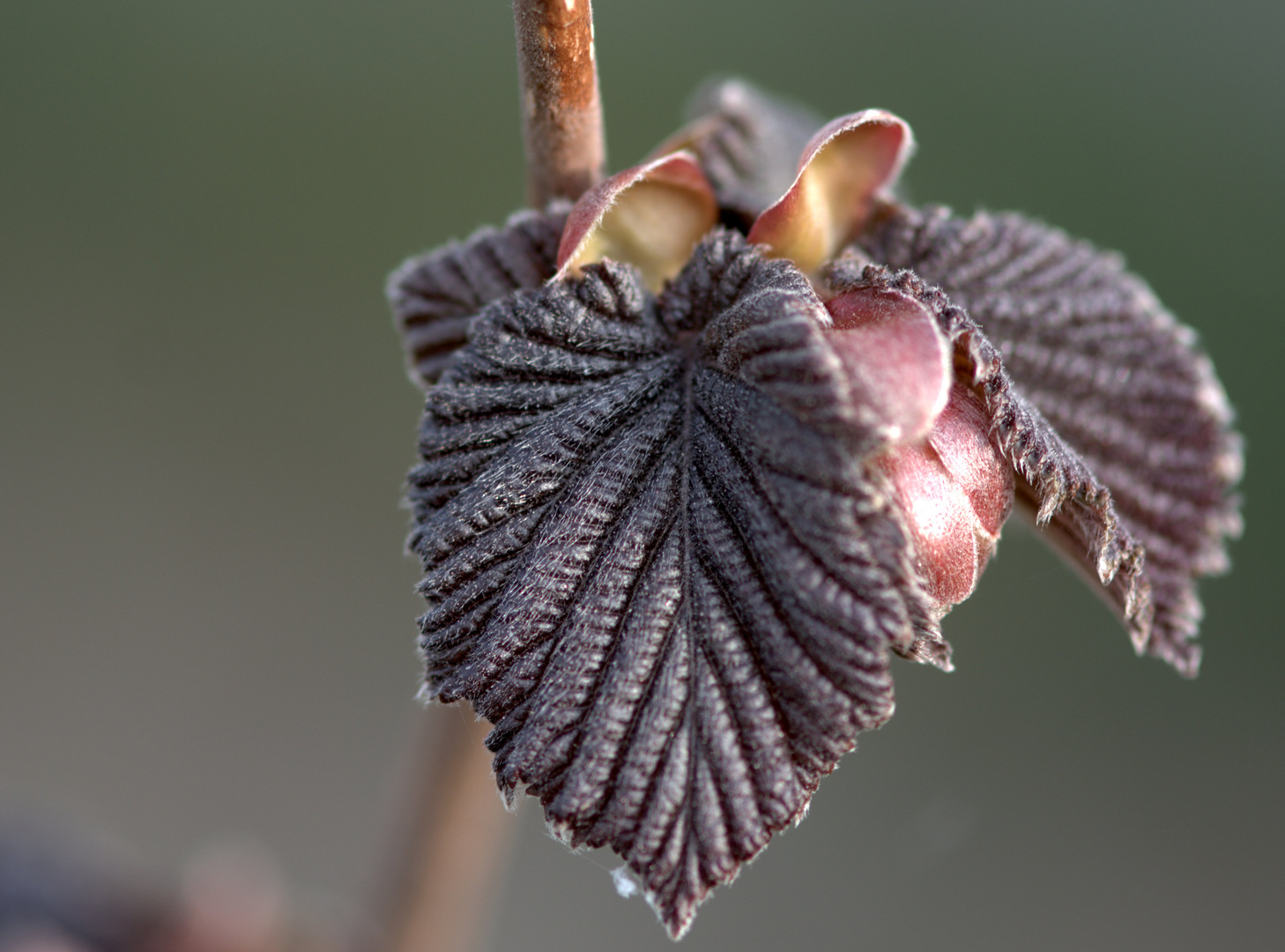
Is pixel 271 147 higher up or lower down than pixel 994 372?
lower down

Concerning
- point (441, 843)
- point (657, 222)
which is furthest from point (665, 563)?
point (441, 843)

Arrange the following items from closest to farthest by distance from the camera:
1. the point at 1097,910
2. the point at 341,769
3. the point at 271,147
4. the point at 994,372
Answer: the point at 994,372 → the point at 1097,910 → the point at 341,769 → the point at 271,147

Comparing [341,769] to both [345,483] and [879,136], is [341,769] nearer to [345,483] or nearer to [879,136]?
[345,483]

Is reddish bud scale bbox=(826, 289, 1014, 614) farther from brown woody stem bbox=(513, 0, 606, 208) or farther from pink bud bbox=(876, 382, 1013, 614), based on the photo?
brown woody stem bbox=(513, 0, 606, 208)

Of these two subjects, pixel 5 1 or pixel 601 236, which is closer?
pixel 601 236

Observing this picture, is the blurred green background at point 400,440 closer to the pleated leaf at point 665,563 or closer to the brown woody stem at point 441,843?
the brown woody stem at point 441,843

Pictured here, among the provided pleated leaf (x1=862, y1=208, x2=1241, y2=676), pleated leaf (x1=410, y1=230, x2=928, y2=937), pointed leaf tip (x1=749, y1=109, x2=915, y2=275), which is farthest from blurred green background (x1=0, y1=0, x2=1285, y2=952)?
pleated leaf (x1=410, y1=230, x2=928, y2=937)

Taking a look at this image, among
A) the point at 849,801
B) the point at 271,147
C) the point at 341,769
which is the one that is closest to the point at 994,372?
the point at 849,801

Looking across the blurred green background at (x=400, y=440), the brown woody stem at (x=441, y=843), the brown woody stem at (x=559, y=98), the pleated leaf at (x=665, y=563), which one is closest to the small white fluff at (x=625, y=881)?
the pleated leaf at (x=665, y=563)
